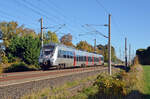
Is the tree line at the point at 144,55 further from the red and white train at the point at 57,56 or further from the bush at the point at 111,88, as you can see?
the bush at the point at 111,88

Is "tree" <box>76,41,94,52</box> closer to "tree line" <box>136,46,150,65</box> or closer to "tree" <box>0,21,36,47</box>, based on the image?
"tree line" <box>136,46,150,65</box>

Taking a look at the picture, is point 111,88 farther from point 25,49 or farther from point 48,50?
point 25,49

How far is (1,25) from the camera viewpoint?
5203 centimetres

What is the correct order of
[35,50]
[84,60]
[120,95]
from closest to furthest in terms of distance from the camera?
[120,95], [35,50], [84,60]

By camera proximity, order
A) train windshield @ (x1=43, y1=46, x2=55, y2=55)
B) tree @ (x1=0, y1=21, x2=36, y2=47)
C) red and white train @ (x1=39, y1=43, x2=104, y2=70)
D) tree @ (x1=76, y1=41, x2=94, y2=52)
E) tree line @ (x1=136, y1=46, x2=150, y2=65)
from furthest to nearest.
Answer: tree line @ (x1=136, y1=46, x2=150, y2=65), tree @ (x1=76, y1=41, x2=94, y2=52), tree @ (x1=0, y1=21, x2=36, y2=47), train windshield @ (x1=43, y1=46, x2=55, y2=55), red and white train @ (x1=39, y1=43, x2=104, y2=70)

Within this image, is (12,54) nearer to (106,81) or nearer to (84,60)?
(84,60)

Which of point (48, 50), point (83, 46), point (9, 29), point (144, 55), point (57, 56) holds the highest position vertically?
point (9, 29)

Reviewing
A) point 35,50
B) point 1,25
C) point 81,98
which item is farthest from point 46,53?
point 1,25

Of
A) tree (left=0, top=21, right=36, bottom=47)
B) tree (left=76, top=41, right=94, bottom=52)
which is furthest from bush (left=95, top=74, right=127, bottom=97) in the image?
tree (left=76, top=41, right=94, bottom=52)

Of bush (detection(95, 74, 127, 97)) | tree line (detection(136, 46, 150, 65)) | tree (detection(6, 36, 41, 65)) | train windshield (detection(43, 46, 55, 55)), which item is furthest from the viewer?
tree line (detection(136, 46, 150, 65))

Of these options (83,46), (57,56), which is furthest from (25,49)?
(83,46)

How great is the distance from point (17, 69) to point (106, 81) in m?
21.0

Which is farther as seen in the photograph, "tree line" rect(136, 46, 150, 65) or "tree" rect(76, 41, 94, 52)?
"tree line" rect(136, 46, 150, 65)

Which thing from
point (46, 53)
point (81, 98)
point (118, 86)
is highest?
point (46, 53)
